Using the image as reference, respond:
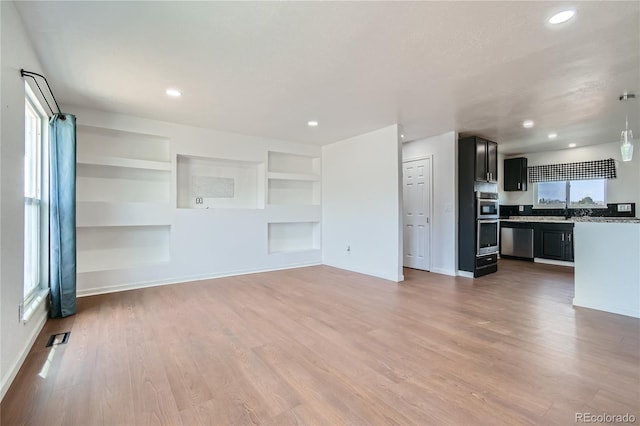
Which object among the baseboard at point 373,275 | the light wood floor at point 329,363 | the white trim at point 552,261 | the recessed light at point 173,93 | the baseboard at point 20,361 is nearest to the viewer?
the light wood floor at point 329,363

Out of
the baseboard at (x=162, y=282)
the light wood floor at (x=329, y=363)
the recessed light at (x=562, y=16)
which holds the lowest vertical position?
the light wood floor at (x=329, y=363)

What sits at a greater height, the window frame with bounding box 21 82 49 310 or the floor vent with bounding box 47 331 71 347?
the window frame with bounding box 21 82 49 310

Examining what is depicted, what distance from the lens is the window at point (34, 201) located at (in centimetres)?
276

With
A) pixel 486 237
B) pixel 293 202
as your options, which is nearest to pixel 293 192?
pixel 293 202

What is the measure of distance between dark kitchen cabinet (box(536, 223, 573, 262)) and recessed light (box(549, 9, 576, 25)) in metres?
5.31

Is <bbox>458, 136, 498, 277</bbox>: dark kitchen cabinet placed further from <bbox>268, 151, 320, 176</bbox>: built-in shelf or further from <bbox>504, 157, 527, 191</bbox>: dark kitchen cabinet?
<bbox>268, 151, 320, 176</bbox>: built-in shelf

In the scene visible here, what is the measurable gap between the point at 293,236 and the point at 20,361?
4.36 m

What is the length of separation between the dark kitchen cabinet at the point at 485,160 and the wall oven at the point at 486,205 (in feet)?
0.89

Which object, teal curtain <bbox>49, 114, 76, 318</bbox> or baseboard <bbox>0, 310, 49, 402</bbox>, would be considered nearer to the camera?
baseboard <bbox>0, 310, 49, 402</bbox>

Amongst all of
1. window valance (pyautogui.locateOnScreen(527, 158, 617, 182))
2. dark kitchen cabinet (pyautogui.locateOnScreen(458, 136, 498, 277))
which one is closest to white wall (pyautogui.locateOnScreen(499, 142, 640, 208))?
window valance (pyautogui.locateOnScreen(527, 158, 617, 182))

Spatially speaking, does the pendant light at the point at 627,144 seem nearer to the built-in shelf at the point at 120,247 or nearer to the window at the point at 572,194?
the window at the point at 572,194

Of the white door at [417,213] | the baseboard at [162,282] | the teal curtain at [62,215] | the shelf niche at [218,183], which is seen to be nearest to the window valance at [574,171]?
the white door at [417,213]

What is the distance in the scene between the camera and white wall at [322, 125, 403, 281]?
187 inches

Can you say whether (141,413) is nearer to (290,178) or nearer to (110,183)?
(110,183)
